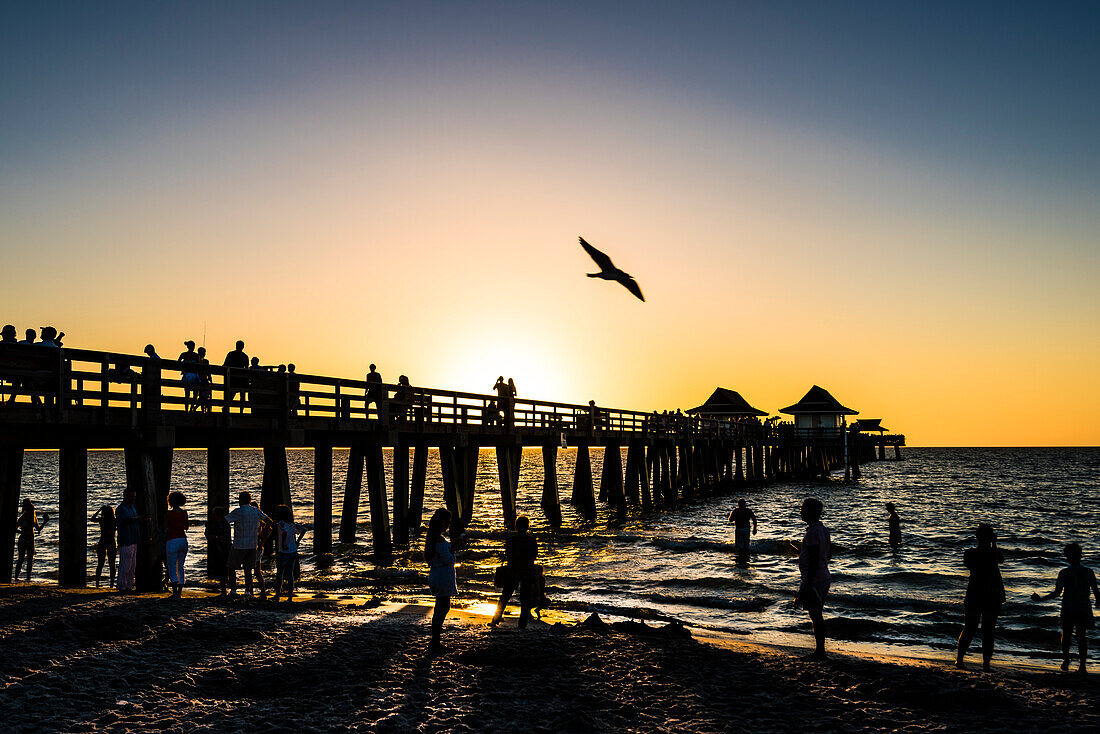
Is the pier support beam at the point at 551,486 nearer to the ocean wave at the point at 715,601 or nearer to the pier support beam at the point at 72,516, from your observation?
the ocean wave at the point at 715,601

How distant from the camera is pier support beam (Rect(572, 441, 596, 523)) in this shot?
31.1 metres

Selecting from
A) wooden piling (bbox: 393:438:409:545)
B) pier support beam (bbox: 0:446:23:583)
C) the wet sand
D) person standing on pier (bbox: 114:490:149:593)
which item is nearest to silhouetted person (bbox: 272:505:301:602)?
the wet sand

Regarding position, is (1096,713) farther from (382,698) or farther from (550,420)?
(550,420)

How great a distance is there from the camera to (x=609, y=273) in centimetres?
874

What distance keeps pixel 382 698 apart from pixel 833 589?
12.7 metres

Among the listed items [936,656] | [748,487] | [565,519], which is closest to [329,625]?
[936,656]

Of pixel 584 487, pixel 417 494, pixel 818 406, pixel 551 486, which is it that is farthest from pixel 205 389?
pixel 818 406

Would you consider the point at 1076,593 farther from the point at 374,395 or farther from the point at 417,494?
the point at 417,494

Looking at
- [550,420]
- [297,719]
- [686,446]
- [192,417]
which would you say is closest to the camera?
[297,719]

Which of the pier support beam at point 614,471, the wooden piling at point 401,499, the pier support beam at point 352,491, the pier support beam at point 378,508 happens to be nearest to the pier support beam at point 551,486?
the pier support beam at point 614,471

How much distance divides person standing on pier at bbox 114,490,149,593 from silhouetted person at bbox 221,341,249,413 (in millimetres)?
3162

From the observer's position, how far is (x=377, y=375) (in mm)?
20406

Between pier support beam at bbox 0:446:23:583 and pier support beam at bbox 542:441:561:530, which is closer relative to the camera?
pier support beam at bbox 0:446:23:583

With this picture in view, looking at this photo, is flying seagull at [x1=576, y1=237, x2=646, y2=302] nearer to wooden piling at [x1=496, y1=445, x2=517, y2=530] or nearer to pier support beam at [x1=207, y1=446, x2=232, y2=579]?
pier support beam at [x1=207, y1=446, x2=232, y2=579]
